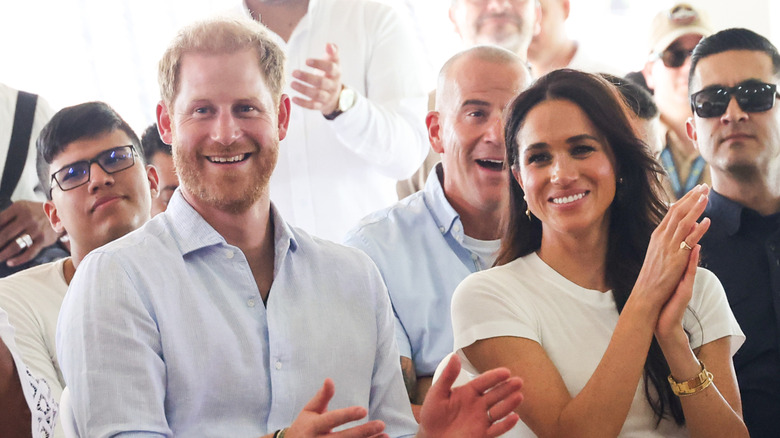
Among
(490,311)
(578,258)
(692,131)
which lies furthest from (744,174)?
(490,311)

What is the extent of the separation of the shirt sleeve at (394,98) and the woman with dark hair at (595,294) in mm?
791

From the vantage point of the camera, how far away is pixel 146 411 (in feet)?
5.14

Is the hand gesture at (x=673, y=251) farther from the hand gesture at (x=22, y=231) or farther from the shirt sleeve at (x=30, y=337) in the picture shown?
the hand gesture at (x=22, y=231)

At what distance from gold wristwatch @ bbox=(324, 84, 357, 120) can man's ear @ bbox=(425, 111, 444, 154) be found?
9.8 inches

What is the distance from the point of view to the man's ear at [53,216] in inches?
106

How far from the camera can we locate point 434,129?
280cm

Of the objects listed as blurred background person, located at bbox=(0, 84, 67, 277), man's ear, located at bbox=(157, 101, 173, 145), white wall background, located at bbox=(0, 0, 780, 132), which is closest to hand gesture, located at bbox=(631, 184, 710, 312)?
man's ear, located at bbox=(157, 101, 173, 145)

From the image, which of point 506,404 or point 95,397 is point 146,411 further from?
point 506,404

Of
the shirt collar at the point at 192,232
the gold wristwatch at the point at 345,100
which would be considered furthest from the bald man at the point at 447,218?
the shirt collar at the point at 192,232

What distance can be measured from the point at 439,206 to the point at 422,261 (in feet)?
0.58

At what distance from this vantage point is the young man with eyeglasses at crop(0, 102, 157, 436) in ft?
8.33

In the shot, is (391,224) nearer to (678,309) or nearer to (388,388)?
(388,388)

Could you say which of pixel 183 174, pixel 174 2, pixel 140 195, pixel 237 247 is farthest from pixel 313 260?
pixel 174 2

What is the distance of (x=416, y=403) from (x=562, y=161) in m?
0.70
